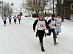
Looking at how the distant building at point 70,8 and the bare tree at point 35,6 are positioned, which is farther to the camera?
the distant building at point 70,8

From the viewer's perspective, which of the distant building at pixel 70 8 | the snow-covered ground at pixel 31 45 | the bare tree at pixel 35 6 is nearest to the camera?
the snow-covered ground at pixel 31 45

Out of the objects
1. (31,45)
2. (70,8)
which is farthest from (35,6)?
(31,45)

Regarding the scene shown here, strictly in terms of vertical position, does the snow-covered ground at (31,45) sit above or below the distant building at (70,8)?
below

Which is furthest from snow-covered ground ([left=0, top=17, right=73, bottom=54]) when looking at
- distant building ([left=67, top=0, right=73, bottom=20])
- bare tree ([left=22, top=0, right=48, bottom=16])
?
distant building ([left=67, top=0, right=73, bottom=20])

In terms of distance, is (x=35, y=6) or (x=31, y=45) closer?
(x=31, y=45)

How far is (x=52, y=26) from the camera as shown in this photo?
7.98 meters

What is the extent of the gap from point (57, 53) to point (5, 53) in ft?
7.83

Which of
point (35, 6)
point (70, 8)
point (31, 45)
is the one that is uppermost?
point (35, 6)

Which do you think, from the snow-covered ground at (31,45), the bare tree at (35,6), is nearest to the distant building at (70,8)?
the bare tree at (35,6)

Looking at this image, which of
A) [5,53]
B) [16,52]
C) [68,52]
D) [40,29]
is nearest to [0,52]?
[5,53]

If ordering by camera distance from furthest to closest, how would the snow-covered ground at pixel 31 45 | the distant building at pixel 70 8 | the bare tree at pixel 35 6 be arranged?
the distant building at pixel 70 8, the bare tree at pixel 35 6, the snow-covered ground at pixel 31 45

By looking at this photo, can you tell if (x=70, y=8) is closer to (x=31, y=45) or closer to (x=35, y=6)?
(x=35, y=6)

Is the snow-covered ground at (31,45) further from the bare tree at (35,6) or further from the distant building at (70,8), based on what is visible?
the distant building at (70,8)

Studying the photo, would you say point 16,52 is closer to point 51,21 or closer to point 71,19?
point 51,21
